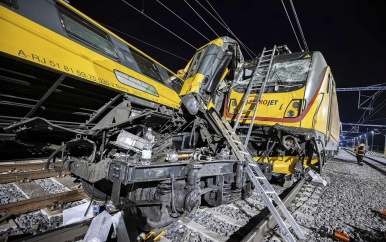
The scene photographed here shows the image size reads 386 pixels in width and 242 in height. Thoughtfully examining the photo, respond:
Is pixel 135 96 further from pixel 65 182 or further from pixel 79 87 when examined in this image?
pixel 65 182

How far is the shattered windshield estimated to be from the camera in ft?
17.3

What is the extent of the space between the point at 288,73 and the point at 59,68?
5.17 metres

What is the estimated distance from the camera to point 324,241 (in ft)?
9.91

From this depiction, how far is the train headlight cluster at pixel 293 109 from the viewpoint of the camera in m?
4.96

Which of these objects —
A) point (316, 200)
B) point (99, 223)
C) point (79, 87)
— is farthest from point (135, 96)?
point (316, 200)

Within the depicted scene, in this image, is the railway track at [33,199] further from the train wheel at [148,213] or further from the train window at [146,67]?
the train window at [146,67]

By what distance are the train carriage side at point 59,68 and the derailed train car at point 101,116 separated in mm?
12

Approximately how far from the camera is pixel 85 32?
12.1 feet

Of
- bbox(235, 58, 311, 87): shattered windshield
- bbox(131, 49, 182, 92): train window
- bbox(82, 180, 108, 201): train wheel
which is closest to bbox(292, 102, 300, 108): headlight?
bbox(235, 58, 311, 87): shattered windshield

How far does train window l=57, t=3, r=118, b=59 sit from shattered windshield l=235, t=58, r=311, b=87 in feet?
13.0

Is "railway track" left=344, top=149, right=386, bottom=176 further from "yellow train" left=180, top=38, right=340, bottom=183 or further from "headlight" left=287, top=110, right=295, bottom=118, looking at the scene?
"headlight" left=287, top=110, right=295, bottom=118

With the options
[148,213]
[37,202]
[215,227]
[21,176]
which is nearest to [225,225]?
[215,227]

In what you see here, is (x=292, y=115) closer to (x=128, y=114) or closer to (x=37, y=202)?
(x=128, y=114)

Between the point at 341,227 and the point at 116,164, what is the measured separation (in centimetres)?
379
